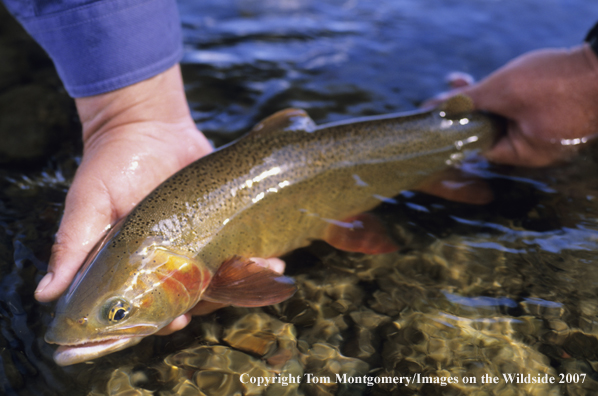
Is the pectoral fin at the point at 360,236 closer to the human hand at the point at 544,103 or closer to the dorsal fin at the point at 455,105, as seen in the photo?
the dorsal fin at the point at 455,105

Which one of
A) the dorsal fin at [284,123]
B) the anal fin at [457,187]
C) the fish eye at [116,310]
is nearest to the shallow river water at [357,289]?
the anal fin at [457,187]

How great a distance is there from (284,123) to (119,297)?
1550 mm

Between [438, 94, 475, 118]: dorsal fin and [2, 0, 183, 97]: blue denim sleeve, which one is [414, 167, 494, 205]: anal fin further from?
[2, 0, 183, 97]: blue denim sleeve

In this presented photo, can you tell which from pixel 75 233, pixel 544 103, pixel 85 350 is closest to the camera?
pixel 85 350

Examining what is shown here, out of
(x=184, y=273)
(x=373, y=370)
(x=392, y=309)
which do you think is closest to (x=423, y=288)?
(x=392, y=309)

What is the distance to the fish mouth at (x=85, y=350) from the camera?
6.96 feet

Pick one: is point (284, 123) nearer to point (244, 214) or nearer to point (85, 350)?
point (244, 214)

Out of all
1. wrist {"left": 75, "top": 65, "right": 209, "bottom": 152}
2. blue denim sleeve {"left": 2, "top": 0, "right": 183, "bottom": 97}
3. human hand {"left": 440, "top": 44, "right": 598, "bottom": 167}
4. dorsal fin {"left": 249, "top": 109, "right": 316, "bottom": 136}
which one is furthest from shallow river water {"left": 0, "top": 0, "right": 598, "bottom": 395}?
blue denim sleeve {"left": 2, "top": 0, "right": 183, "bottom": 97}

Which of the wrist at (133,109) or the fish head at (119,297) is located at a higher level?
the wrist at (133,109)

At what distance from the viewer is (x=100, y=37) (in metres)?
2.79

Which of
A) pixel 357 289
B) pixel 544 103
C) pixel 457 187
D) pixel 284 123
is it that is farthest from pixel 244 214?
pixel 544 103

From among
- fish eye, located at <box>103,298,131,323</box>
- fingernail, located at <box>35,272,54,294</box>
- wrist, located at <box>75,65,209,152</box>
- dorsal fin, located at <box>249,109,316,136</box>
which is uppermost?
wrist, located at <box>75,65,209,152</box>

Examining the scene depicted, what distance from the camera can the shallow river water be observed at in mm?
2266

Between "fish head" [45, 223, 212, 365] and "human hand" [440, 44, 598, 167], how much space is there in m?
2.86
